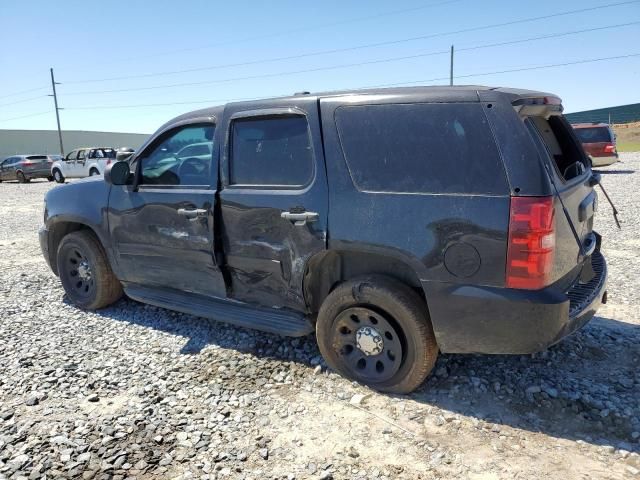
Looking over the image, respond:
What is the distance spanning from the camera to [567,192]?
2.88m

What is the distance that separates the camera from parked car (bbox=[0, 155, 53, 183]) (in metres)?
25.6

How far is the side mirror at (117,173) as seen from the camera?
4.11 meters

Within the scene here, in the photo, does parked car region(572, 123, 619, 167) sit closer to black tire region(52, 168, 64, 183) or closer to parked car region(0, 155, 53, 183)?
black tire region(52, 168, 64, 183)

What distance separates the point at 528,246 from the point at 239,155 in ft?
6.98

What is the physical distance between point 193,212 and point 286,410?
5.40 ft

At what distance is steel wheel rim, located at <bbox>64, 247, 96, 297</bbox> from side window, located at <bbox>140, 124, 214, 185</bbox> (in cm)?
120

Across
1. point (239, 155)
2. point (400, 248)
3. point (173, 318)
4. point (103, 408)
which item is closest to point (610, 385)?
point (400, 248)

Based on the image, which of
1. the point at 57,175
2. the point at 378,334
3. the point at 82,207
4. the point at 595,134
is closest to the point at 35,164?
the point at 57,175

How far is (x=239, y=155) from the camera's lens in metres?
3.65

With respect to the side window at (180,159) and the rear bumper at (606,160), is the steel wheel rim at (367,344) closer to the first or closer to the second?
the side window at (180,159)

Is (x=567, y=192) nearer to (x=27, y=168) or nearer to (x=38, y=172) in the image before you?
(x=38, y=172)

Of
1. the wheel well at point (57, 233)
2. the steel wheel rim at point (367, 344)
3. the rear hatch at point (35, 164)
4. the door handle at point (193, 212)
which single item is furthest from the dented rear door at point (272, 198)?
the rear hatch at point (35, 164)

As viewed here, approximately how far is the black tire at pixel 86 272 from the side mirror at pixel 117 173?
826 millimetres

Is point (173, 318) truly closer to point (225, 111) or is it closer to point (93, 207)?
point (93, 207)
